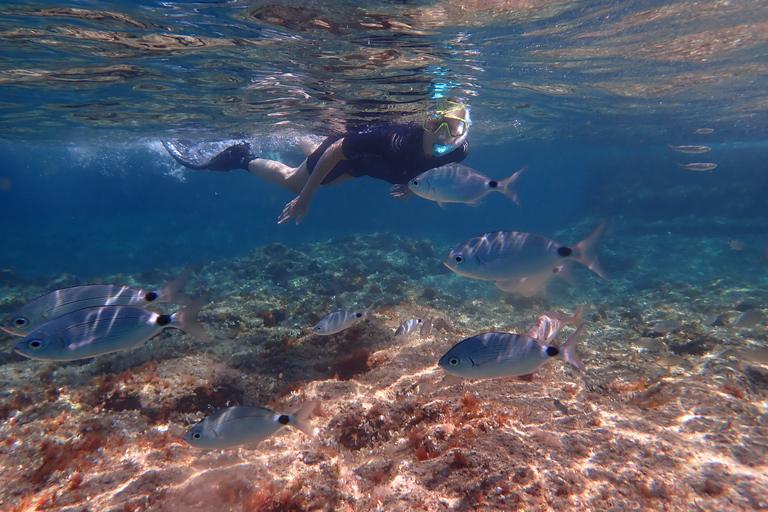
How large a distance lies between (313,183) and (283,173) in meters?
3.20

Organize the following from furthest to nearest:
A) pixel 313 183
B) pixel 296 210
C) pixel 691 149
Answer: pixel 691 149
pixel 313 183
pixel 296 210

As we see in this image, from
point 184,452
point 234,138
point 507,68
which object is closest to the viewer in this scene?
point 184,452

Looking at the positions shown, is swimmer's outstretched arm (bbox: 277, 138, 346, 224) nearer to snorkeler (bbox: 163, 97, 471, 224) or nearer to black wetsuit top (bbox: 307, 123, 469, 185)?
snorkeler (bbox: 163, 97, 471, 224)

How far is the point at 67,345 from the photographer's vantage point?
3406mm

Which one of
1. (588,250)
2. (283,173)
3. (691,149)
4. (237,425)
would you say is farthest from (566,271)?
(691,149)

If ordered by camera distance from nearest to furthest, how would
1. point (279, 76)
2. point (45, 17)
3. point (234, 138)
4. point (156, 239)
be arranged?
point (45, 17) < point (279, 76) < point (234, 138) < point (156, 239)

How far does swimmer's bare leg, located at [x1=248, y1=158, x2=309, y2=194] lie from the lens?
370 inches

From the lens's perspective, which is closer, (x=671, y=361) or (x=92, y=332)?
(x=92, y=332)

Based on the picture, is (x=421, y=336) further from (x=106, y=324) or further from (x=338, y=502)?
(x=106, y=324)

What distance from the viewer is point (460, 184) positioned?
4.52 m

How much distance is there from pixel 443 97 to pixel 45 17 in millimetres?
13220

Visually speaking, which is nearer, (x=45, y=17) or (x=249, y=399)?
(x=249, y=399)

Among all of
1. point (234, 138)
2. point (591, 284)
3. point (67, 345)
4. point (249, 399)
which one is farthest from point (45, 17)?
point (591, 284)

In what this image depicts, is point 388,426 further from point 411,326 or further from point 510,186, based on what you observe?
point 510,186
